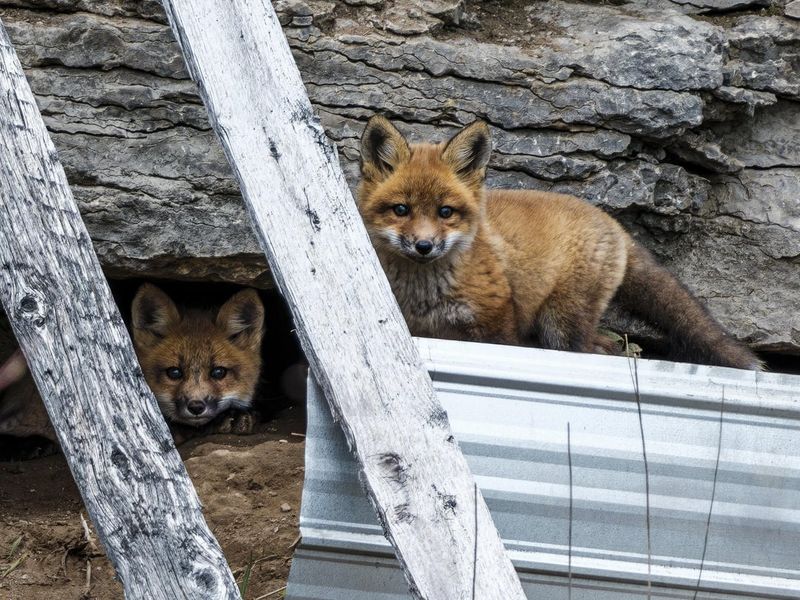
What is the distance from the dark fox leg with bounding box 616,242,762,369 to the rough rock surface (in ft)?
1.34

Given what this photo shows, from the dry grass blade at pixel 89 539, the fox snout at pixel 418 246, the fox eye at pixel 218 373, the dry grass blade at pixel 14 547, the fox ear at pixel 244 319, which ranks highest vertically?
the fox snout at pixel 418 246

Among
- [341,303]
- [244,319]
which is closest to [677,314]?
[341,303]

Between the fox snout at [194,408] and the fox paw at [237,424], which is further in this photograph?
the fox paw at [237,424]

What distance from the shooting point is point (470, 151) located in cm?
468

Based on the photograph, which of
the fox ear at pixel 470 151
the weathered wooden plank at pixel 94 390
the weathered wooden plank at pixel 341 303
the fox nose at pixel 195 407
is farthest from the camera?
the fox nose at pixel 195 407

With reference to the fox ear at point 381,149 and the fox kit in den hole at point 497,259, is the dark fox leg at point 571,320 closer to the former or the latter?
the fox kit in den hole at point 497,259

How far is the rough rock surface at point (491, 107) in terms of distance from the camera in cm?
493

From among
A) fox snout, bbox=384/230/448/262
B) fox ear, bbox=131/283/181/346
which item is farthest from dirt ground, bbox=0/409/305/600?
fox snout, bbox=384/230/448/262

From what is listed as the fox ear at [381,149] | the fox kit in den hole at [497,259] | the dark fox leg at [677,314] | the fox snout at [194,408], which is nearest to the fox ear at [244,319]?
the fox snout at [194,408]

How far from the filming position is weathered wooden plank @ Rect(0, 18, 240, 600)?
9.21 feet

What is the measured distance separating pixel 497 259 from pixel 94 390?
7.87 feet

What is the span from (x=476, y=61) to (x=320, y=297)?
8.19 feet

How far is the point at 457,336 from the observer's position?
15.6 ft

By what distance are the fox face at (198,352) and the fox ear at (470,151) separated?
185cm
